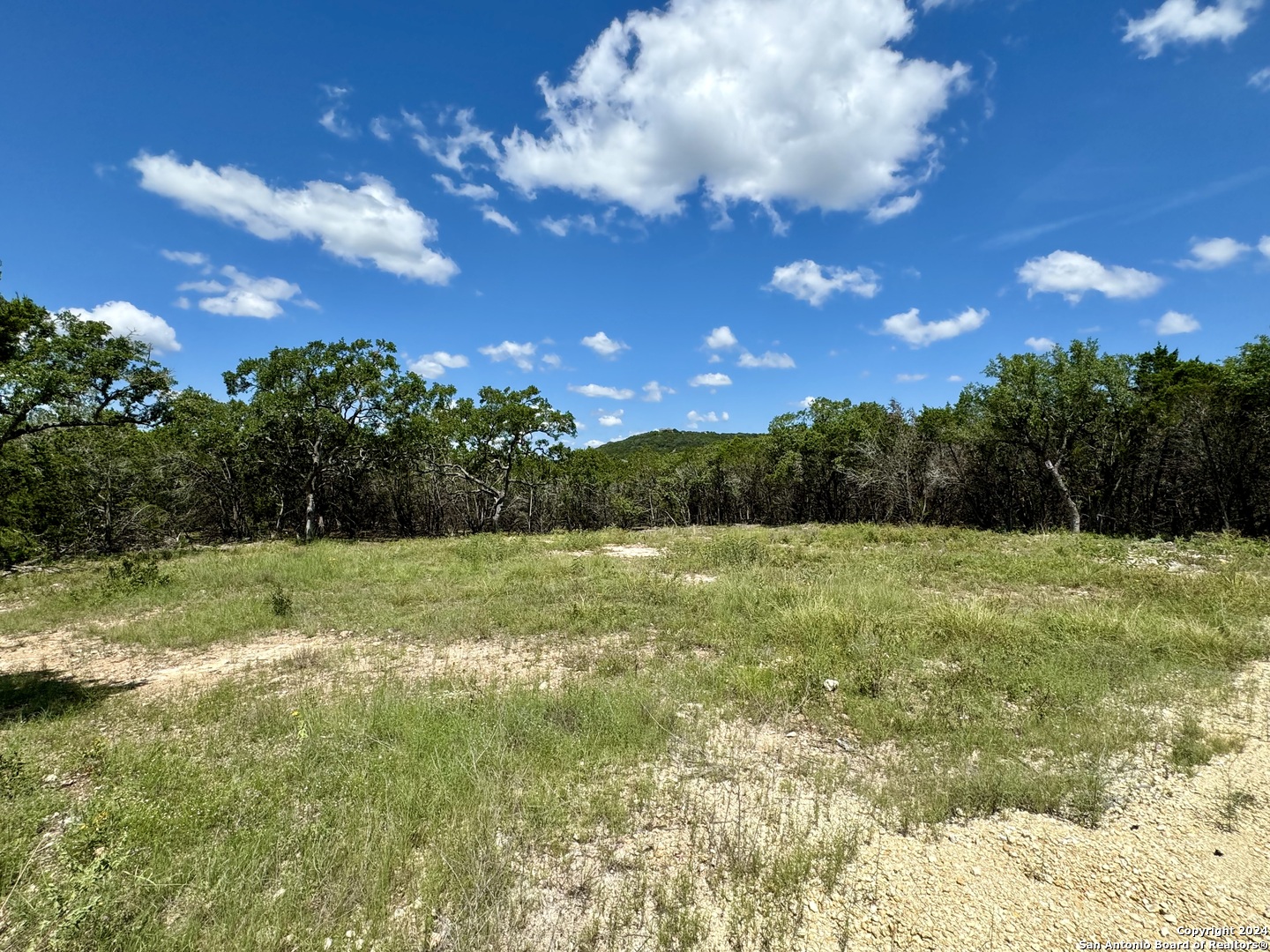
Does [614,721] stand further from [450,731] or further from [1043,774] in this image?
[1043,774]

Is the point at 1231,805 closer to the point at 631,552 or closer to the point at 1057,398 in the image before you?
the point at 631,552

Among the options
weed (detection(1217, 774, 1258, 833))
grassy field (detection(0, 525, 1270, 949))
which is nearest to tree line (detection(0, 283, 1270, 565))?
Result: grassy field (detection(0, 525, 1270, 949))

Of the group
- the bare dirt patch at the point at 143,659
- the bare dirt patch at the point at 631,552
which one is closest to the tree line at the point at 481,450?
the bare dirt patch at the point at 143,659

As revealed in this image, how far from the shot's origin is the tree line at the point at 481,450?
47.9 feet

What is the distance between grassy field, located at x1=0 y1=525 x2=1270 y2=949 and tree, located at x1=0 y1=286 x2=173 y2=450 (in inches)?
168

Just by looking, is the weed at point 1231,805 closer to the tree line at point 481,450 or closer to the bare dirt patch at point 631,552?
the bare dirt patch at point 631,552

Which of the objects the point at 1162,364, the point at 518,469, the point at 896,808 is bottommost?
the point at 896,808

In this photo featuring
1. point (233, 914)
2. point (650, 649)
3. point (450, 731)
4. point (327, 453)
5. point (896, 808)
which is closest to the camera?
point (233, 914)

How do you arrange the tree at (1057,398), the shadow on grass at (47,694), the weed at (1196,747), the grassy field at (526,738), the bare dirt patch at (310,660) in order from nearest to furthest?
the grassy field at (526,738) → the weed at (1196,747) → the shadow on grass at (47,694) → the bare dirt patch at (310,660) → the tree at (1057,398)

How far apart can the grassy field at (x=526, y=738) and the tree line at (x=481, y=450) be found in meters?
6.86

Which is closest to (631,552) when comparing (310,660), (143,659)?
(310,660)

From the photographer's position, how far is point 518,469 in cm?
3297

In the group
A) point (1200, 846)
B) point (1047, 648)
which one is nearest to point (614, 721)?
point (1200, 846)

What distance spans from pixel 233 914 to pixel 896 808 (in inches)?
161
